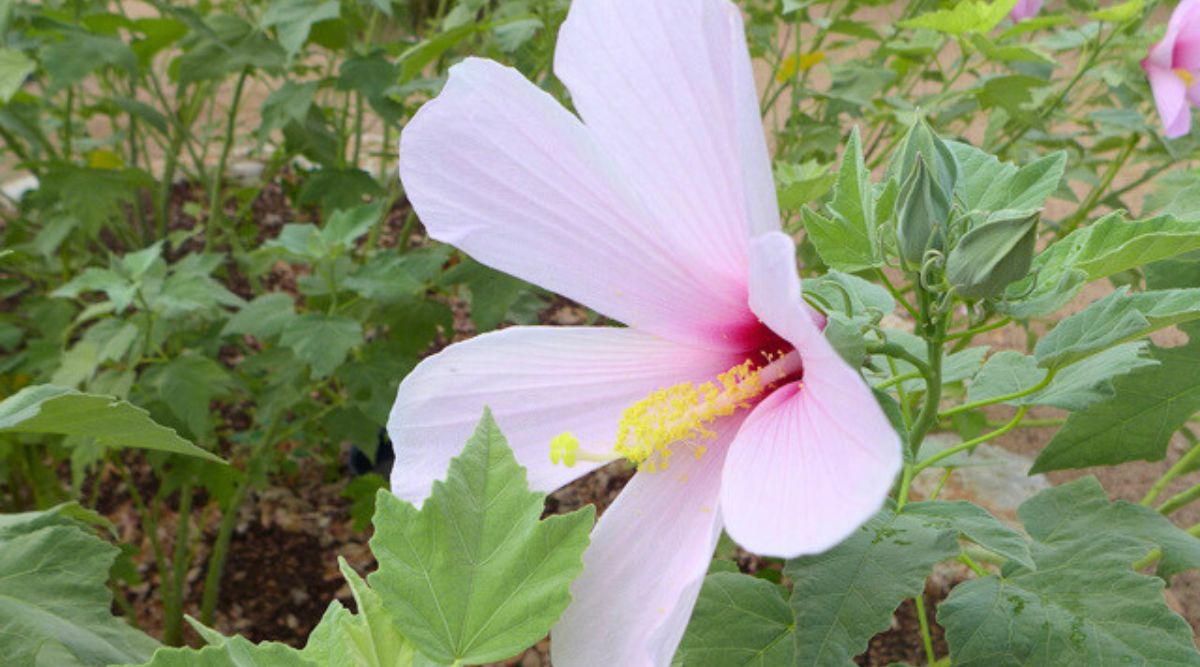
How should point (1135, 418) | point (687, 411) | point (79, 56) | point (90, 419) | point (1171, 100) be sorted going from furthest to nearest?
point (79, 56)
point (1171, 100)
point (1135, 418)
point (90, 419)
point (687, 411)

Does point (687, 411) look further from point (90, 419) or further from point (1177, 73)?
point (1177, 73)

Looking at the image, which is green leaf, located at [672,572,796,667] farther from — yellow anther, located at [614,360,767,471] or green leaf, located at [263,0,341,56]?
green leaf, located at [263,0,341,56]

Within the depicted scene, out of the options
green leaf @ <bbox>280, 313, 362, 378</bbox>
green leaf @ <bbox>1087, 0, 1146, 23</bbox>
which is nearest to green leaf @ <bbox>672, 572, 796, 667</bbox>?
green leaf @ <bbox>280, 313, 362, 378</bbox>

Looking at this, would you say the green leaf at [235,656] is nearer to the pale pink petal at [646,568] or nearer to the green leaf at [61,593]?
the pale pink petal at [646,568]

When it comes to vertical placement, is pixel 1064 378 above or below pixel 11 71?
below

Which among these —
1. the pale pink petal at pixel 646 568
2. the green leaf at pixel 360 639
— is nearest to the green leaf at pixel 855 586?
the pale pink petal at pixel 646 568

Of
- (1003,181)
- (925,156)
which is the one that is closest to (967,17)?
(1003,181)

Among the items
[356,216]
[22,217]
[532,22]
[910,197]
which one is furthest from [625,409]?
[22,217]
